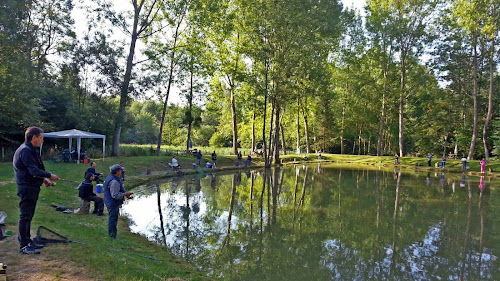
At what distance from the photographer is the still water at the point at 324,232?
6.67 metres

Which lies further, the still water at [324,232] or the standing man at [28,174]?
the still water at [324,232]

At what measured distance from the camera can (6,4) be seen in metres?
16.1

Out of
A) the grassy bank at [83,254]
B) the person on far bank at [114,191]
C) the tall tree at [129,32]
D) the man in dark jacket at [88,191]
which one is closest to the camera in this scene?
the grassy bank at [83,254]

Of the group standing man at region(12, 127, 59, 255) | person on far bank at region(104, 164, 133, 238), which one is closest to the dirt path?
standing man at region(12, 127, 59, 255)

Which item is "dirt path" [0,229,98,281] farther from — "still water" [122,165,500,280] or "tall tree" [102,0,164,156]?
"tall tree" [102,0,164,156]

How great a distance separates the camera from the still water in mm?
6672

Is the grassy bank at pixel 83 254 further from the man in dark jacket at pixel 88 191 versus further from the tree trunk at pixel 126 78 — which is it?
the tree trunk at pixel 126 78

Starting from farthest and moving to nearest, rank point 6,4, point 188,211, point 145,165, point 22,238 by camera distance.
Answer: point 145,165, point 6,4, point 188,211, point 22,238

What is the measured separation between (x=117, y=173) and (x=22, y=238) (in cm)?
194

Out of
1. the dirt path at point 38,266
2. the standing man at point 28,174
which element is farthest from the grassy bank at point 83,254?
the standing man at point 28,174

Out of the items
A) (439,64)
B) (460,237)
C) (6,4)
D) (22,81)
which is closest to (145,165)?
(22,81)

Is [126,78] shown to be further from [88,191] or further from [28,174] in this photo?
[28,174]

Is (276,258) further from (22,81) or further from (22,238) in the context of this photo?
(22,81)

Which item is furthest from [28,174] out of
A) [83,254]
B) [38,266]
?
[83,254]
